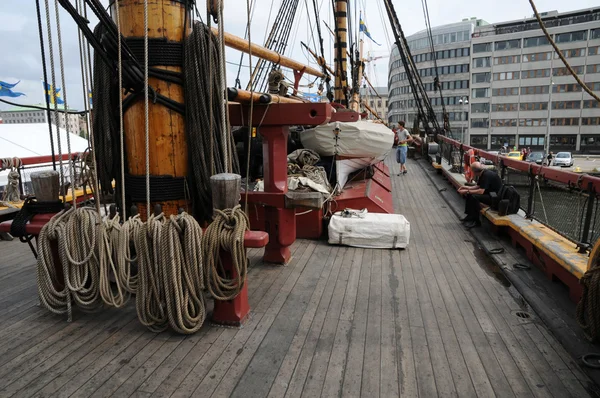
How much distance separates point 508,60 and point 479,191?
60191 millimetres

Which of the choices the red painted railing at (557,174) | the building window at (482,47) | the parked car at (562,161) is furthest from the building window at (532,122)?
the red painted railing at (557,174)

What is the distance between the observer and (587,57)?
1998 inches

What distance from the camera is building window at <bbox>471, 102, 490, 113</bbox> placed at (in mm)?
58897

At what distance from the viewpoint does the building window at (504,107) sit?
57094 millimetres

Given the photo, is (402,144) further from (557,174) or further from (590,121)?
(590,121)

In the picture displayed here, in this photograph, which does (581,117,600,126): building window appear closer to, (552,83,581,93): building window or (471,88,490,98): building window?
(552,83,581,93): building window

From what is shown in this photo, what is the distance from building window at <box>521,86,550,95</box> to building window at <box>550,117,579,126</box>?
13.1 feet

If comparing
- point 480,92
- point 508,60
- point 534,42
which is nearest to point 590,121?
point 534,42

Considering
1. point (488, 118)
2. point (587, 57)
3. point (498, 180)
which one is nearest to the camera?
point (498, 180)

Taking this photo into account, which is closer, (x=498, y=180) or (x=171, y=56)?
(x=171, y=56)

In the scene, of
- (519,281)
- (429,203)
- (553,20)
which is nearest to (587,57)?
(553,20)

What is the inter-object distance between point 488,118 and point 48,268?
6393 centimetres

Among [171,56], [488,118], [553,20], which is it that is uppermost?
[553,20]

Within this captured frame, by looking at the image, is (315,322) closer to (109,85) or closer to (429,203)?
(109,85)
